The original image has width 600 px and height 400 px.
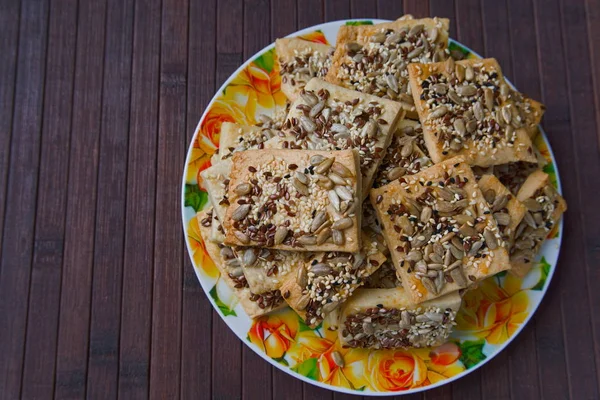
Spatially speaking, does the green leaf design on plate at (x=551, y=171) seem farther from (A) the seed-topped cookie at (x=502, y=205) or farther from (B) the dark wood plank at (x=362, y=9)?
(B) the dark wood plank at (x=362, y=9)

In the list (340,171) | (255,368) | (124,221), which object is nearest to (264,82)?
(340,171)

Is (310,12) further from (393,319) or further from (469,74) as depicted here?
(393,319)

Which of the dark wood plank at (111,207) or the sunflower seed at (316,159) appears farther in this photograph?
the dark wood plank at (111,207)

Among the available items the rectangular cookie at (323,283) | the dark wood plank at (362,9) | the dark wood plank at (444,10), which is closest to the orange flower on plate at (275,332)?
the rectangular cookie at (323,283)

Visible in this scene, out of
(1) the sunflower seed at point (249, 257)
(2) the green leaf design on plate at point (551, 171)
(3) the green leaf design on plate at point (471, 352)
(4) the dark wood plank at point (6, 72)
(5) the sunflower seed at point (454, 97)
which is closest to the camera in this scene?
(1) the sunflower seed at point (249, 257)

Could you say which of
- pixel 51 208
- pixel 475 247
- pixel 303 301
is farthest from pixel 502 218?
pixel 51 208

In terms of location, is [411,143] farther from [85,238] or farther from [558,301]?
[85,238]
